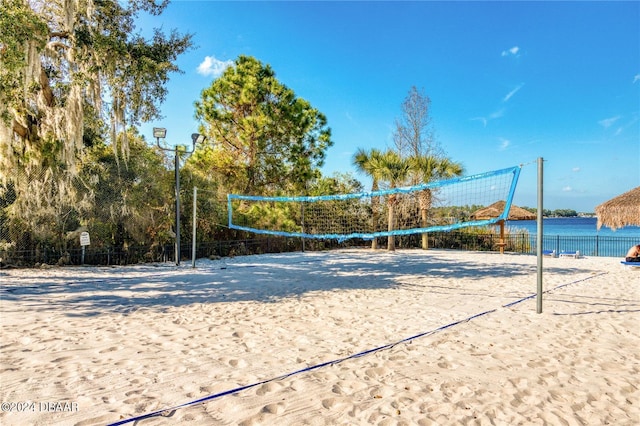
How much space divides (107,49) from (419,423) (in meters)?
9.76

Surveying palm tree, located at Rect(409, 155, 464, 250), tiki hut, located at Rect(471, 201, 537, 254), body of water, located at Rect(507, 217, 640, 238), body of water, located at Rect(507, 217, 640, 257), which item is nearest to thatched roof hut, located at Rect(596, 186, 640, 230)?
body of water, located at Rect(507, 217, 640, 257)

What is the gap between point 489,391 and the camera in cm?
285

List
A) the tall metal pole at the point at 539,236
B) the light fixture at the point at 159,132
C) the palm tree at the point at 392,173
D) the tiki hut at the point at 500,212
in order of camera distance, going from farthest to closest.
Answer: the tiki hut at the point at 500,212
the palm tree at the point at 392,173
the light fixture at the point at 159,132
the tall metal pole at the point at 539,236

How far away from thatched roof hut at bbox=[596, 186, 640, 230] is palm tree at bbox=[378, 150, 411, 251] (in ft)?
24.1

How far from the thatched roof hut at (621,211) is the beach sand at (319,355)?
7230 millimetres

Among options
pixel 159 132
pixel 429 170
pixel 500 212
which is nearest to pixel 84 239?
pixel 159 132

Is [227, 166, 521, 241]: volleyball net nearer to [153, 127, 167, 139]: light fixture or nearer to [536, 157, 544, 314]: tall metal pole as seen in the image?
[153, 127, 167, 139]: light fixture

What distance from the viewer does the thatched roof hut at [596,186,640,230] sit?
1280 centimetres

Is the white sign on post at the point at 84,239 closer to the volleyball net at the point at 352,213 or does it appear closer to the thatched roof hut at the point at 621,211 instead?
the volleyball net at the point at 352,213

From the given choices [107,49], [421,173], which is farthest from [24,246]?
[421,173]

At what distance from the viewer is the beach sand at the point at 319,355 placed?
8.24 ft

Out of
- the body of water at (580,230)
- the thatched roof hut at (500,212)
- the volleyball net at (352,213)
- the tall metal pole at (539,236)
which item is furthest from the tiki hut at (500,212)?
the tall metal pole at (539,236)

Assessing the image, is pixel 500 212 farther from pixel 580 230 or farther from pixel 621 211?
pixel 580 230

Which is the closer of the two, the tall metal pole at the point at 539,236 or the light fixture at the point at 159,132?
the tall metal pole at the point at 539,236
